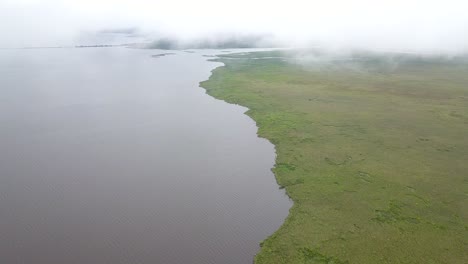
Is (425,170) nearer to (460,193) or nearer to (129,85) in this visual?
(460,193)

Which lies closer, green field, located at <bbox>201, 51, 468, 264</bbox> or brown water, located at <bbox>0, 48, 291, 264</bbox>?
green field, located at <bbox>201, 51, 468, 264</bbox>

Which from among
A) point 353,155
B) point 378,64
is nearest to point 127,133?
point 353,155

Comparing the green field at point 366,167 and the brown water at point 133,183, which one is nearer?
the green field at point 366,167

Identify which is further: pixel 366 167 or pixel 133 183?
pixel 366 167
